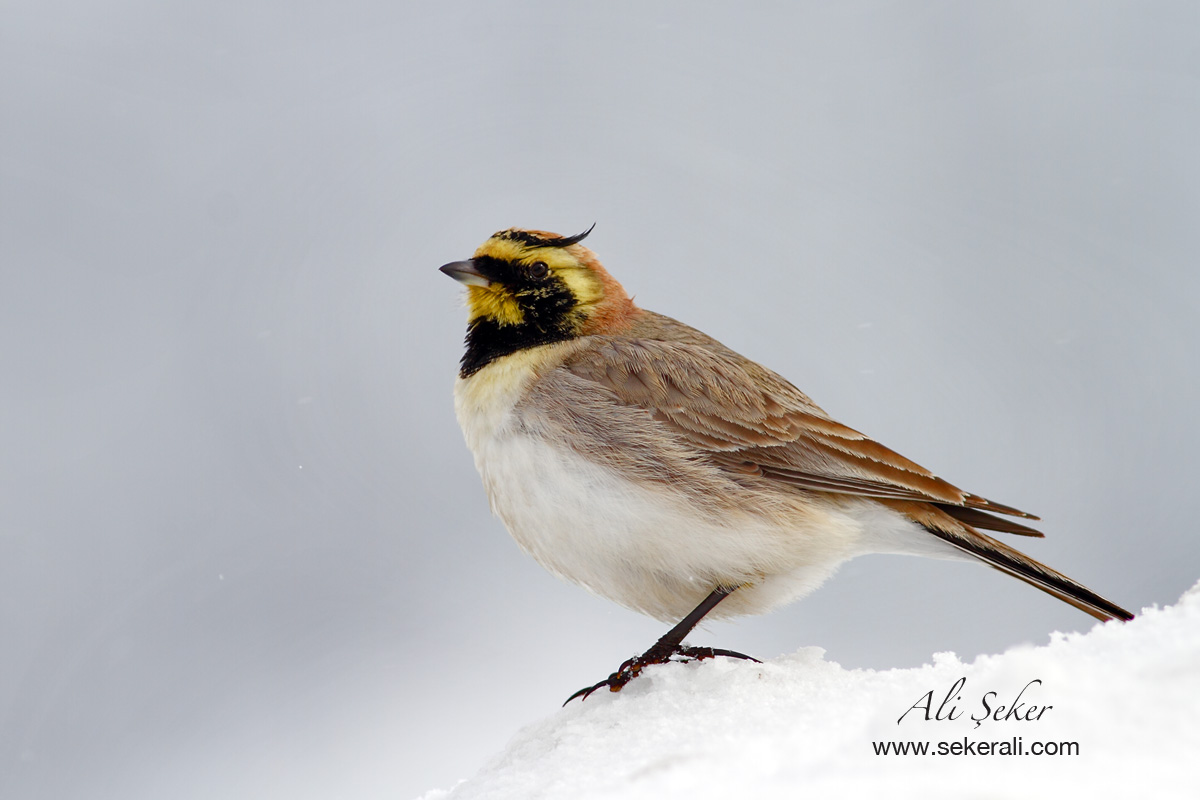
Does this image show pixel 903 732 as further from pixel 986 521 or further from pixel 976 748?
pixel 986 521

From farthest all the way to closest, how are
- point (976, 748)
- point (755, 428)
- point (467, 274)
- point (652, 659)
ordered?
point (467, 274) → point (755, 428) → point (652, 659) → point (976, 748)

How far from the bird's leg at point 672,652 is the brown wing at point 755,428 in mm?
542

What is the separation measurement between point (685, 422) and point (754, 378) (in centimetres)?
51

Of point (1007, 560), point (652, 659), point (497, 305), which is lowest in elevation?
point (652, 659)

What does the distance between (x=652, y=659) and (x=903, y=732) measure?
1.42 m

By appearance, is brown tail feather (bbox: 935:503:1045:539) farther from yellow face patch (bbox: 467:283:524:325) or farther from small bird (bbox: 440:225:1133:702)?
yellow face patch (bbox: 467:283:524:325)

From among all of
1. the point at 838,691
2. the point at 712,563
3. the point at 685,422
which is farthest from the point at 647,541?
the point at 838,691

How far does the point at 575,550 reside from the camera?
404 cm

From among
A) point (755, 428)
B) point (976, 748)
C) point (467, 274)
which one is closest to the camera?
point (976, 748)

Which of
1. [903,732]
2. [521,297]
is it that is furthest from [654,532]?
[903,732]

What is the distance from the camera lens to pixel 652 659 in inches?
156

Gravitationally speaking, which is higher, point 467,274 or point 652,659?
point 467,274

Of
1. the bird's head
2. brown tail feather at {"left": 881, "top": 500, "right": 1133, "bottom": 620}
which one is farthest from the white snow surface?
the bird's head

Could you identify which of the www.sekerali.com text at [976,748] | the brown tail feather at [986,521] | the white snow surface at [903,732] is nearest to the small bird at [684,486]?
the brown tail feather at [986,521]
